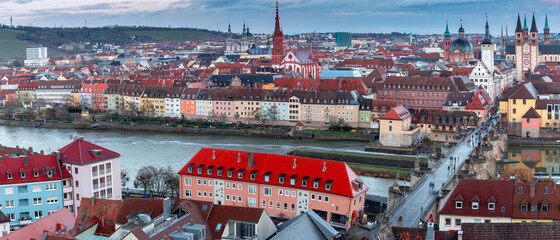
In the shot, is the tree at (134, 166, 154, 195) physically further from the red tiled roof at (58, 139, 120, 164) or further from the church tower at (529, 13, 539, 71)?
the church tower at (529, 13, 539, 71)

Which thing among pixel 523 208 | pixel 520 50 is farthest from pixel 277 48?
pixel 523 208

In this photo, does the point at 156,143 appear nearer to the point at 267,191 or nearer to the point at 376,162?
the point at 376,162

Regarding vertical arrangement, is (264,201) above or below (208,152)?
below

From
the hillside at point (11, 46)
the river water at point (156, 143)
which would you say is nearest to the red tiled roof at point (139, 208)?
the river water at point (156, 143)

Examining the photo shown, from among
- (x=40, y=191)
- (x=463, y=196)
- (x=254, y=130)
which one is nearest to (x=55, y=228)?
(x=40, y=191)

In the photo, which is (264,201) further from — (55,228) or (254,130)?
(254,130)

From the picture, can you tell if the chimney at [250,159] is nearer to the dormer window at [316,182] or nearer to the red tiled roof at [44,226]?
the dormer window at [316,182]
